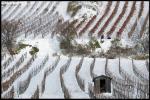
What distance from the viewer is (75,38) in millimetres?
33125

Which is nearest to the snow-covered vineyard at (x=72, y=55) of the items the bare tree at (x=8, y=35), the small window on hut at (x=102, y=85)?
the bare tree at (x=8, y=35)

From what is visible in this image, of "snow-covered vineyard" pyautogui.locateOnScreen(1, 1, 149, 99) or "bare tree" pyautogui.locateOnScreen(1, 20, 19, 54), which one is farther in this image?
"bare tree" pyautogui.locateOnScreen(1, 20, 19, 54)

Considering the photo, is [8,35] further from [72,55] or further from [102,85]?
[102,85]

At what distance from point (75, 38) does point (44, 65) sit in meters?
6.35

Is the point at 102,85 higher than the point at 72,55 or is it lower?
lower

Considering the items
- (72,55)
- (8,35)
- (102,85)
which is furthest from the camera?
(8,35)

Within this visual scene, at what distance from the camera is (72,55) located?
Result: 29438 millimetres

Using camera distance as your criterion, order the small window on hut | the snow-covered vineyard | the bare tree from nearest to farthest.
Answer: the small window on hut → the snow-covered vineyard → the bare tree

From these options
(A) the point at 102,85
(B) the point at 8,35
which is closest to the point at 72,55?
(B) the point at 8,35

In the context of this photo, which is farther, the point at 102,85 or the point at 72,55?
the point at 72,55

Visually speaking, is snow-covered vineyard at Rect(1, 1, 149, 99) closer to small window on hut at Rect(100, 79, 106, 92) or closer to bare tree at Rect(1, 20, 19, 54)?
bare tree at Rect(1, 20, 19, 54)

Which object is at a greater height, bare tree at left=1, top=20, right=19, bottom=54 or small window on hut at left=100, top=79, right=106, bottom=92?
bare tree at left=1, top=20, right=19, bottom=54

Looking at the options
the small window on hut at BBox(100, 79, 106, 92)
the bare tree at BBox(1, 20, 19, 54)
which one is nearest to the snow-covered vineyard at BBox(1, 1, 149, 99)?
the bare tree at BBox(1, 20, 19, 54)

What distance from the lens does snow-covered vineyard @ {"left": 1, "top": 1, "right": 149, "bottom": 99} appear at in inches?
886
